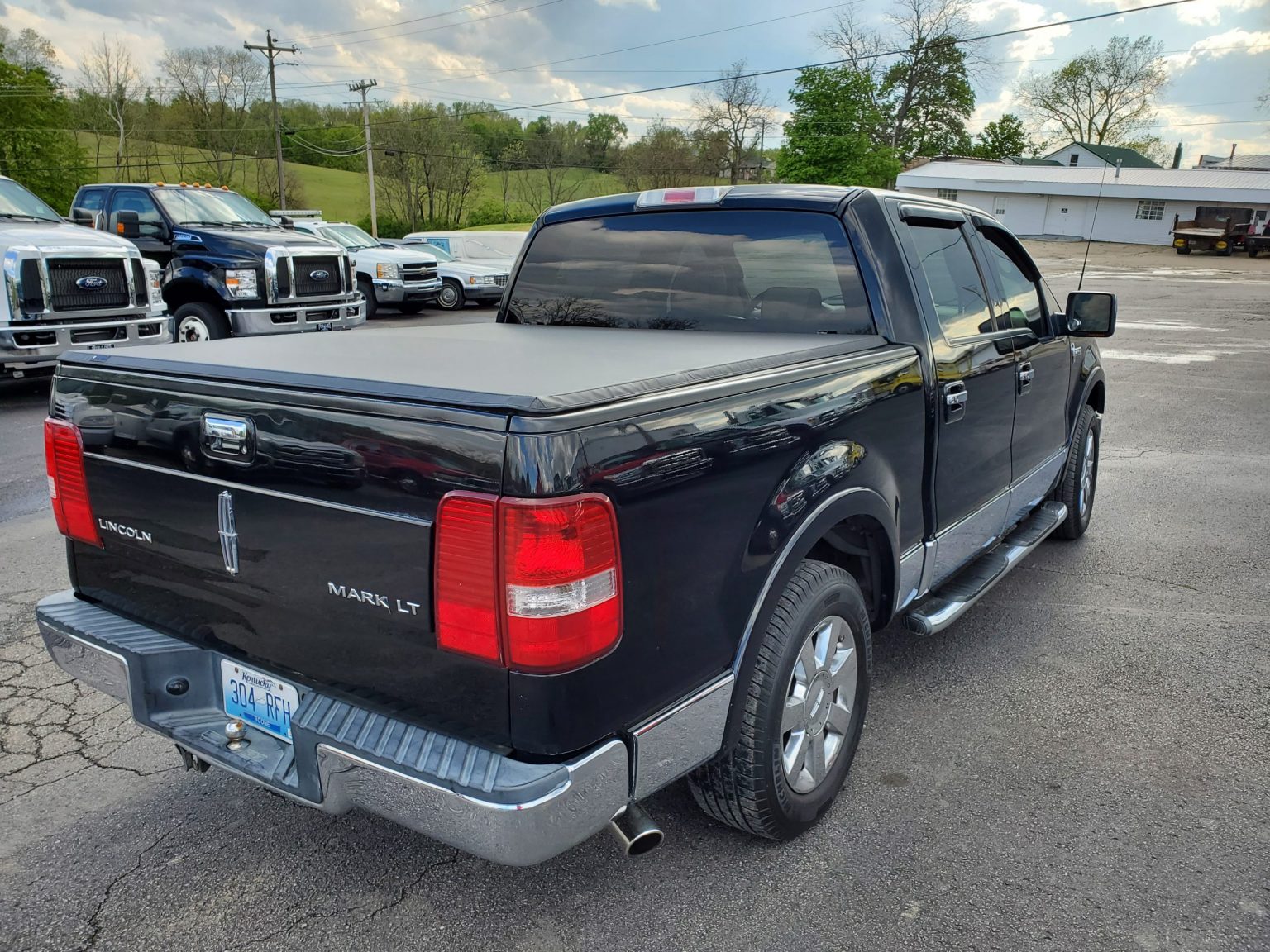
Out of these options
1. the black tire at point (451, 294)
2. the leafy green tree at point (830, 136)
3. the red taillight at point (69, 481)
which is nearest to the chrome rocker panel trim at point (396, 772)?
the red taillight at point (69, 481)

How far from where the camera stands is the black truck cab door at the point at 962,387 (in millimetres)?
3373

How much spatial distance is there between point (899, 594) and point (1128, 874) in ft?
3.44

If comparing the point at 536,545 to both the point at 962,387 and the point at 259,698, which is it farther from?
the point at 962,387

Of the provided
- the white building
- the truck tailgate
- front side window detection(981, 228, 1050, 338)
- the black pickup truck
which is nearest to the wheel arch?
the black pickup truck

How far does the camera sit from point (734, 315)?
11.7 ft

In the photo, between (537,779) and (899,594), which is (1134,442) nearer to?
(899,594)

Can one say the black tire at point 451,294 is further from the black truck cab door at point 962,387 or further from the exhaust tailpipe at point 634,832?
the exhaust tailpipe at point 634,832

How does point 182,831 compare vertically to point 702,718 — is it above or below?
below

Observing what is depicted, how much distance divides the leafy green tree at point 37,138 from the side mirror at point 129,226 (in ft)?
140

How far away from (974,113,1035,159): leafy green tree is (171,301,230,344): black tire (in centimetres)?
7991

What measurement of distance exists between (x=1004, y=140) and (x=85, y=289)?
276ft

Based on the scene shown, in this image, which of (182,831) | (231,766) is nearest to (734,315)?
(231,766)

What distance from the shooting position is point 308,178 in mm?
71938

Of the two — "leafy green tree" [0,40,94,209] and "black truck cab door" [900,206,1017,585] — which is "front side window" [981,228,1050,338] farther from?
"leafy green tree" [0,40,94,209]
